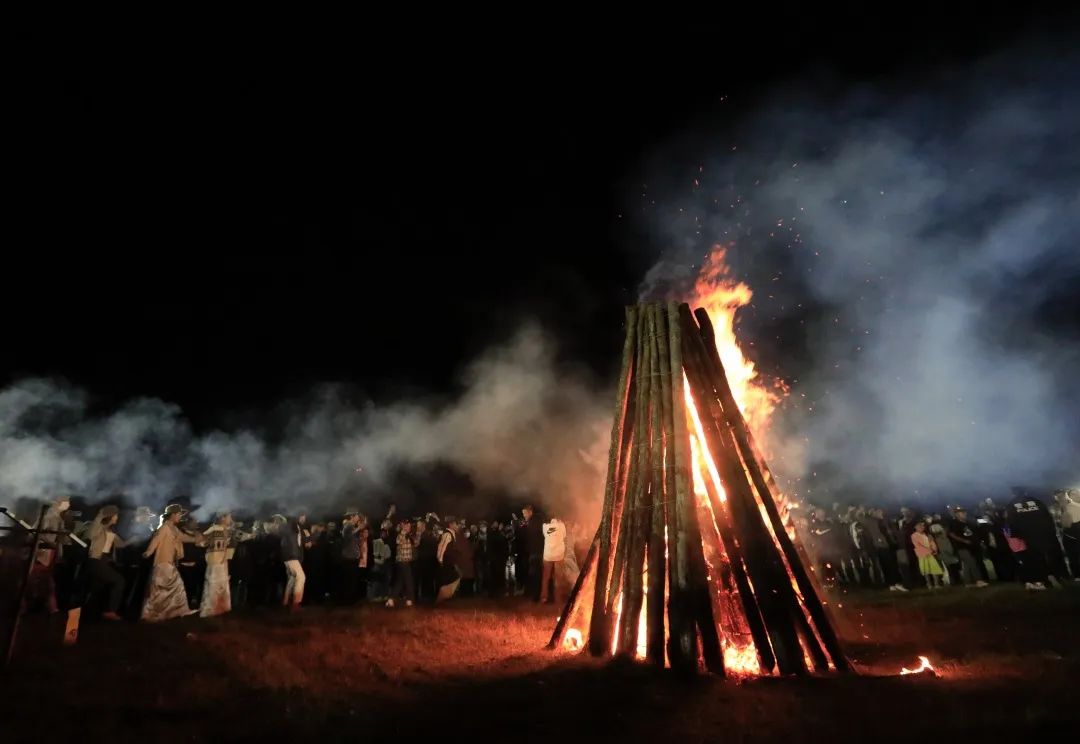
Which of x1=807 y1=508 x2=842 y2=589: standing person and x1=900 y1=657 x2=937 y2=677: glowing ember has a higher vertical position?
x1=807 y1=508 x2=842 y2=589: standing person

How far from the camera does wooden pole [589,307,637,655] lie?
6.17m

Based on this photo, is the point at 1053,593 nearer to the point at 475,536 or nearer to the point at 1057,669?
the point at 1057,669

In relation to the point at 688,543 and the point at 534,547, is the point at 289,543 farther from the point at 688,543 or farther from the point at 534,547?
the point at 688,543

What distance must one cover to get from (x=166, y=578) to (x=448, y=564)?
562 centimetres

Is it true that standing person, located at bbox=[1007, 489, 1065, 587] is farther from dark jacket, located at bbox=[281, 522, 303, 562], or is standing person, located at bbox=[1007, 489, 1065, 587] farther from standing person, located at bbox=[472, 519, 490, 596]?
dark jacket, located at bbox=[281, 522, 303, 562]

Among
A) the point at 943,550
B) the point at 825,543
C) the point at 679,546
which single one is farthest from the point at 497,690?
the point at 825,543

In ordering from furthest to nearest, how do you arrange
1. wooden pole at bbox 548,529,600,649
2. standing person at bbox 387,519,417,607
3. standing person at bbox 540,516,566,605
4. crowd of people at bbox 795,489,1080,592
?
standing person at bbox 387,519,417,607, standing person at bbox 540,516,566,605, crowd of people at bbox 795,489,1080,592, wooden pole at bbox 548,529,600,649

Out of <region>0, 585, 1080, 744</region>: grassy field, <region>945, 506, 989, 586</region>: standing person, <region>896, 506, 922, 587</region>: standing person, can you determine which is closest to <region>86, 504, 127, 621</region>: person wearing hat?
<region>0, 585, 1080, 744</region>: grassy field

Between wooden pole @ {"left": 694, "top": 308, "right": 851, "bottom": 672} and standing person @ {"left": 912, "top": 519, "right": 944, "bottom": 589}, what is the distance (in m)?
7.63

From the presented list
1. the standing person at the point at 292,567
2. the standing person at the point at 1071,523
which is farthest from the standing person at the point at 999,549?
the standing person at the point at 292,567

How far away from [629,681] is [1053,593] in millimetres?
9461

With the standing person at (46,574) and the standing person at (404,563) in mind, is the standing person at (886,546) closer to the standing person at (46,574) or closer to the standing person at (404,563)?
the standing person at (404,563)

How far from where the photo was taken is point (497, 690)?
493 centimetres

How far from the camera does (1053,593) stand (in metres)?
9.99
